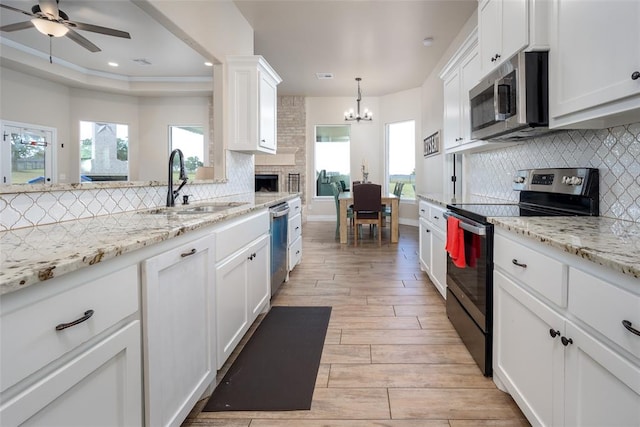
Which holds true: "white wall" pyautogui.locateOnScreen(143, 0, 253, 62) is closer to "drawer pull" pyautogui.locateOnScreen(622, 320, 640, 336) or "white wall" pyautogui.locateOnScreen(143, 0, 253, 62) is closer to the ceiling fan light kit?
the ceiling fan light kit

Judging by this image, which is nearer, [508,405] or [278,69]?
[508,405]

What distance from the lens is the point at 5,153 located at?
4.13 m

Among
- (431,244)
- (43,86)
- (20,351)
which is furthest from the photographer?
(43,86)

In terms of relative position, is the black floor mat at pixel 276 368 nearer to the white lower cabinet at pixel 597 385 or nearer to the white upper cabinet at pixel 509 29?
the white lower cabinet at pixel 597 385

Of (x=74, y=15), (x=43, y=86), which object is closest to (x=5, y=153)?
(x=43, y=86)

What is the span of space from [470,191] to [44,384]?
4.03 m

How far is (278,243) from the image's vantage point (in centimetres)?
329

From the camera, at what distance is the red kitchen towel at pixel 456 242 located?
6.97 ft

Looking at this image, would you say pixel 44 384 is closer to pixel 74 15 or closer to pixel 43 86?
pixel 74 15

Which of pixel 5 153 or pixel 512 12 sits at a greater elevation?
pixel 512 12

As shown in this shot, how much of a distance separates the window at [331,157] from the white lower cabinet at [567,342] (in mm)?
7598

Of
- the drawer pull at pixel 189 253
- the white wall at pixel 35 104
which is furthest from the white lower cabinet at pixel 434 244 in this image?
the white wall at pixel 35 104

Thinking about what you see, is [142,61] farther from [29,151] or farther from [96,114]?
[29,151]

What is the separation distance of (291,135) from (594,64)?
7848mm
